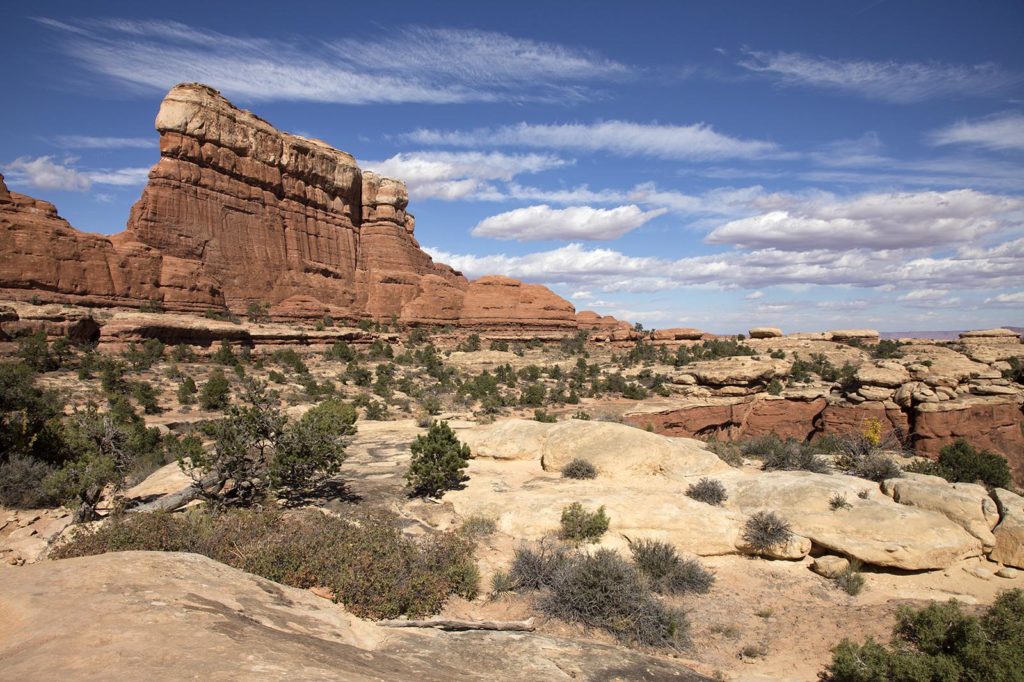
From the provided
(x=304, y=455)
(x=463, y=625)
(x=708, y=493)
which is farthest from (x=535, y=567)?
(x=304, y=455)

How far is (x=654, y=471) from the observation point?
11688 mm

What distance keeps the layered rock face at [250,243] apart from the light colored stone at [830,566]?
48796 mm

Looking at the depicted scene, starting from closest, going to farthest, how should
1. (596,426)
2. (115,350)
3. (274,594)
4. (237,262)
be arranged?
(274,594)
(596,426)
(115,350)
(237,262)

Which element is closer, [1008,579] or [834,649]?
[834,649]

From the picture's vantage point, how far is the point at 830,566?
8.13 metres

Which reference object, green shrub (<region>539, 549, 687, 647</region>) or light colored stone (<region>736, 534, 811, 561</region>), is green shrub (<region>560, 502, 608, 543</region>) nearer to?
green shrub (<region>539, 549, 687, 647</region>)

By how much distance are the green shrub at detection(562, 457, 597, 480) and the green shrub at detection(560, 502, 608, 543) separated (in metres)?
2.26

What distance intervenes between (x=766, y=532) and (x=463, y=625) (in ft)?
18.1

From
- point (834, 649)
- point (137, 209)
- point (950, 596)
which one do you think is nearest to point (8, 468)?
point (834, 649)

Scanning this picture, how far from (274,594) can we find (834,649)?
676cm

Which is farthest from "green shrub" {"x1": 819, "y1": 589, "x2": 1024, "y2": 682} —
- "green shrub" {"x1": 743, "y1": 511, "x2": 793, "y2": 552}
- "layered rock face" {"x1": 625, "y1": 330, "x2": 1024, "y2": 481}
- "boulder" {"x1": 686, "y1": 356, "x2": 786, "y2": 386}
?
"boulder" {"x1": 686, "y1": 356, "x2": 786, "y2": 386}

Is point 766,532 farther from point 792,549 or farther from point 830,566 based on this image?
point 830,566

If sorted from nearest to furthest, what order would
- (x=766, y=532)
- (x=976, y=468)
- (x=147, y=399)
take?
(x=766, y=532) < (x=976, y=468) < (x=147, y=399)

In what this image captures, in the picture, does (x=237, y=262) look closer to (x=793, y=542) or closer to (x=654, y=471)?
(x=654, y=471)
